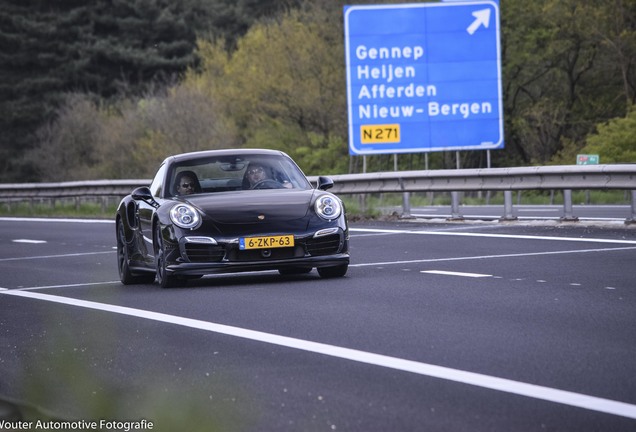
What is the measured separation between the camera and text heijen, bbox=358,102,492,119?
3209 cm

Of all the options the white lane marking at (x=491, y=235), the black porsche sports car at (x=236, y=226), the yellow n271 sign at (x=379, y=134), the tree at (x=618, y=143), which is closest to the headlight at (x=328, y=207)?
the black porsche sports car at (x=236, y=226)

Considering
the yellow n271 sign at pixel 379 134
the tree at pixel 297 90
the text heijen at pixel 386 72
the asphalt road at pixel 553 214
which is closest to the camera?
the asphalt road at pixel 553 214

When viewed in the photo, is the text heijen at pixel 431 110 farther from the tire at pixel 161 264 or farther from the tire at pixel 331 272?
the tire at pixel 161 264

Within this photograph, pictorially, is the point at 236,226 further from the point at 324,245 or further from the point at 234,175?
the point at 234,175

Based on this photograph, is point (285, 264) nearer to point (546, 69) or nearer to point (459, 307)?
point (459, 307)

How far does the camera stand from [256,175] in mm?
13688

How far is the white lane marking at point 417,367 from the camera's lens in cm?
562

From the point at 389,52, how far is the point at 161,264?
20516mm

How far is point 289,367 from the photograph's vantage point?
711cm

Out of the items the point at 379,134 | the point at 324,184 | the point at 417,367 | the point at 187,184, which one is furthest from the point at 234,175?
the point at 379,134

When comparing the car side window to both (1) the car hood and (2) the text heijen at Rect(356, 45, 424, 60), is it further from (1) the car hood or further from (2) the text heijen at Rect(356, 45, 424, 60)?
(2) the text heijen at Rect(356, 45, 424, 60)

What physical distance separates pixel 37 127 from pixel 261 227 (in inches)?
2853

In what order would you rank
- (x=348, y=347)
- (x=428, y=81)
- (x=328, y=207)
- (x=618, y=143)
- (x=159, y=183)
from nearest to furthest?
(x=348, y=347), (x=328, y=207), (x=159, y=183), (x=428, y=81), (x=618, y=143)

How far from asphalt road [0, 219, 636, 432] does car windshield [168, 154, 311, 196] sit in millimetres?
893
